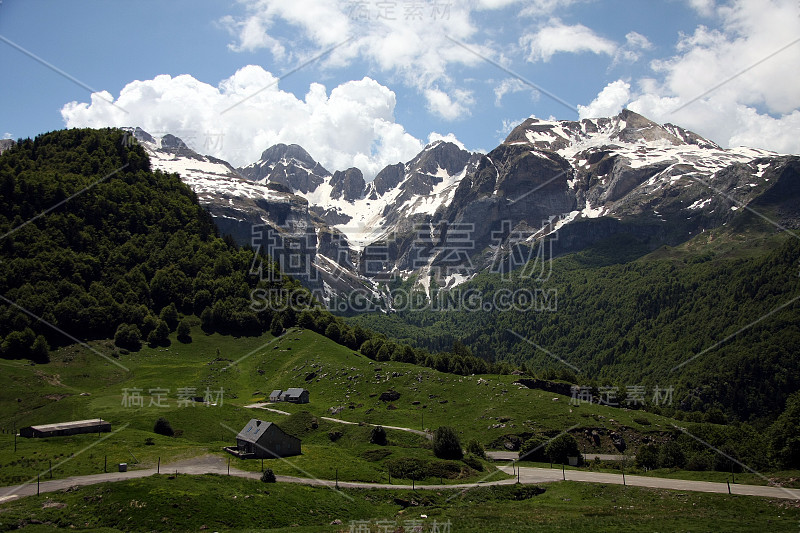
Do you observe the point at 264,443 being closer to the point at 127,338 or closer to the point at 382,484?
the point at 382,484

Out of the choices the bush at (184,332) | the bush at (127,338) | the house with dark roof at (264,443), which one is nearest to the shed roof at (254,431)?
the house with dark roof at (264,443)

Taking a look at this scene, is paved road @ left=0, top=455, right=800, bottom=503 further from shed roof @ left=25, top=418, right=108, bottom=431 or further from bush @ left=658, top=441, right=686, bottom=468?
shed roof @ left=25, top=418, right=108, bottom=431

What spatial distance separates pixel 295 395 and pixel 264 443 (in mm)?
44995

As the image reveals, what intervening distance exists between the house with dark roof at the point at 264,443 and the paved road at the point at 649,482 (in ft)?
105

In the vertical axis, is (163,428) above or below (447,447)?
above

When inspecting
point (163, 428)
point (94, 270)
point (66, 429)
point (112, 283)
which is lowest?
point (163, 428)

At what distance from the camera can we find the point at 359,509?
59.9 m

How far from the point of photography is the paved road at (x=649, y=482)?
60019 mm

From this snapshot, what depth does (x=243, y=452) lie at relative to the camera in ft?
262

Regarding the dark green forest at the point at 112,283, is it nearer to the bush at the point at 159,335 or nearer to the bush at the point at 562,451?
the bush at the point at 159,335

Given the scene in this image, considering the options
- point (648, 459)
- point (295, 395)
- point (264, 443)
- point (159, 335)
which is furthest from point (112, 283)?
point (648, 459)

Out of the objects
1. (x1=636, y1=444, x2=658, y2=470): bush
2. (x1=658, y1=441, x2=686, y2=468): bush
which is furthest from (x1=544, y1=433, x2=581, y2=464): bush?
(x1=658, y1=441, x2=686, y2=468): bush

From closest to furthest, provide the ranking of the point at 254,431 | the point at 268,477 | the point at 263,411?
the point at 268,477, the point at 254,431, the point at 263,411

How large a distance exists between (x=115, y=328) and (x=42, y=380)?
36926 mm
